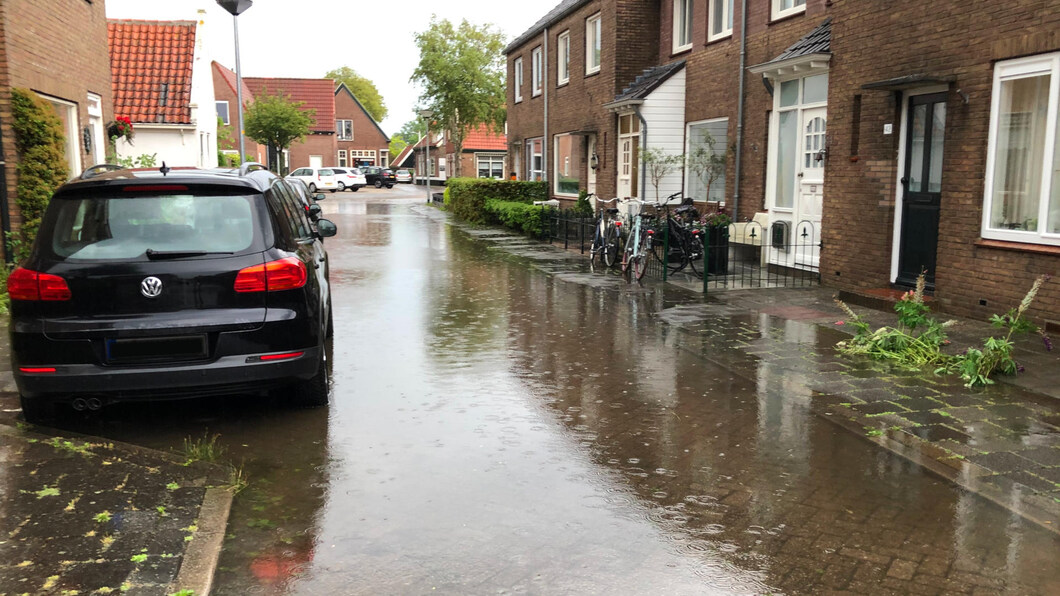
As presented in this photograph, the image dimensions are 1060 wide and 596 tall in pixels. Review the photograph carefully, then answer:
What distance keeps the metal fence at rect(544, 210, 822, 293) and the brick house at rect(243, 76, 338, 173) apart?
199ft

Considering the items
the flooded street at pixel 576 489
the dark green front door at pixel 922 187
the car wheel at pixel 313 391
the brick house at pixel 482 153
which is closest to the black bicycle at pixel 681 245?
the dark green front door at pixel 922 187

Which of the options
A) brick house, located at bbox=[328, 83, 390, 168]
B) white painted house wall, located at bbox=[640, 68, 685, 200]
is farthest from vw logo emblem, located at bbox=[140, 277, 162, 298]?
brick house, located at bbox=[328, 83, 390, 168]

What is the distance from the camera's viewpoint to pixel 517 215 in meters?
22.8

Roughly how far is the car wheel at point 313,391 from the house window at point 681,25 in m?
14.4

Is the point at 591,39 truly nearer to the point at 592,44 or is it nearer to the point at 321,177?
the point at 592,44

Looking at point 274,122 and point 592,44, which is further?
point 274,122

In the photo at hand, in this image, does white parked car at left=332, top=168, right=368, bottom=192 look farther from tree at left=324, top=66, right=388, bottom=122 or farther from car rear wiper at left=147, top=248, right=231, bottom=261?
tree at left=324, top=66, right=388, bottom=122

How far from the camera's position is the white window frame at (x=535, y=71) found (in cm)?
2788

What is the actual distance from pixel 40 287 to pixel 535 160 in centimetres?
2477

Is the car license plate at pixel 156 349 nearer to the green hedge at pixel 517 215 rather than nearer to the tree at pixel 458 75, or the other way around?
the green hedge at pixel 517 215

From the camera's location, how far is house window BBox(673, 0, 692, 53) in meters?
18.3

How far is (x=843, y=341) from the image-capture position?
27.2ft

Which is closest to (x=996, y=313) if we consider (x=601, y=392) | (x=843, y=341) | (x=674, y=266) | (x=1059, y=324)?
(x=1059, y=324)

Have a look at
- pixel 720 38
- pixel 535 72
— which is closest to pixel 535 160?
pixel 535 72
